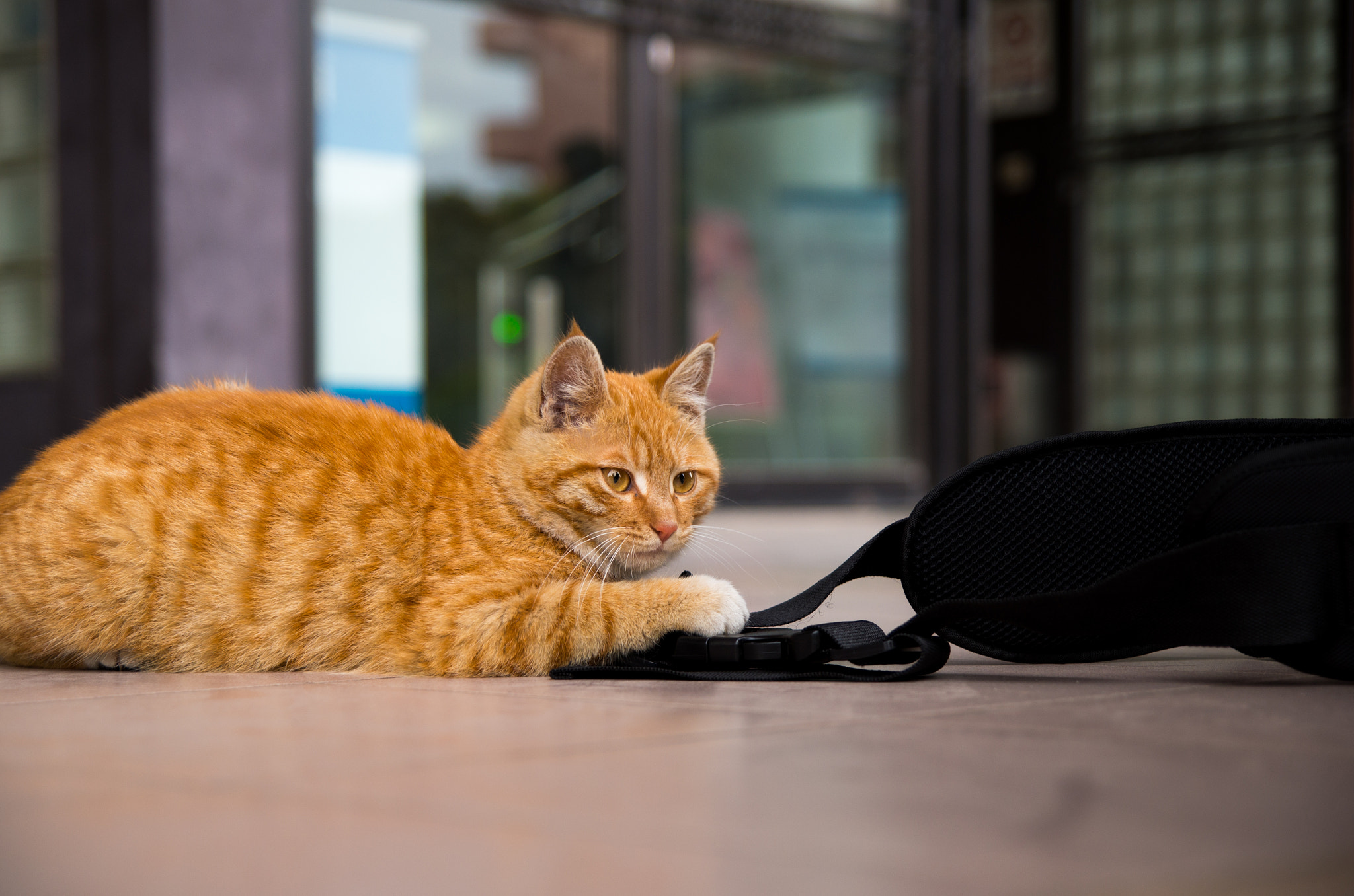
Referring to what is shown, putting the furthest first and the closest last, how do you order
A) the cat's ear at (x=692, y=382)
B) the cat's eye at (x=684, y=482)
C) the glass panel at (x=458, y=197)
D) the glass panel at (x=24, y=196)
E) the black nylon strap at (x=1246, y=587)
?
the glass panel at (x=458, y=197), the glass panel at (x=24, y=196), the cat's ear at (x=692, y=382), the cat's eye at (x=684, y=482), the black nylon strap at (x=1246, y=587)

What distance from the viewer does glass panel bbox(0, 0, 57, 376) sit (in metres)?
4.86

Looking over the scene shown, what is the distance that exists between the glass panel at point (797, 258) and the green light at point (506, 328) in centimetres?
85

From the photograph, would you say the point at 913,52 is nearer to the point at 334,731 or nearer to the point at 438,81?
the point at 438,81

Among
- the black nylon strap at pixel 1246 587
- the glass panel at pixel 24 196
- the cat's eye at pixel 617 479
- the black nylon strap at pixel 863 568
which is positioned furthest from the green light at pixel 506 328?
the black nylon strap at pixel 1246 587

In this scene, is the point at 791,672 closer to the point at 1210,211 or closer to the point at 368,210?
the point at 368,210

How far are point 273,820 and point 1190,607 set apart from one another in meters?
1.29

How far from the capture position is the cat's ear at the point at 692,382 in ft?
8.30

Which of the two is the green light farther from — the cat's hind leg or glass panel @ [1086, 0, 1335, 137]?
glass panel @ [1086, 0, 1335, 137]

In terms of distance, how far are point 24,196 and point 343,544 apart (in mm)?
3609

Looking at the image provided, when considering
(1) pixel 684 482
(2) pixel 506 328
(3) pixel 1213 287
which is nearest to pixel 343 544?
(1) pixel 684 482

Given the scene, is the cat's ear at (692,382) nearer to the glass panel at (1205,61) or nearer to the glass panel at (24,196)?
the glass panel at (24,196)

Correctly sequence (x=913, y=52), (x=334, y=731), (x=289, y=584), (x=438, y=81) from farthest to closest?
1. (x=913, y=52)
2. (x=438, y=81)
3. (x=289, y=584)
4. (x=334, y=731)

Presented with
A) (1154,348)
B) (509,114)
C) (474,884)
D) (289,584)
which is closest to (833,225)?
(509,114)

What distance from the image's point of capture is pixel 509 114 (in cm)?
622
